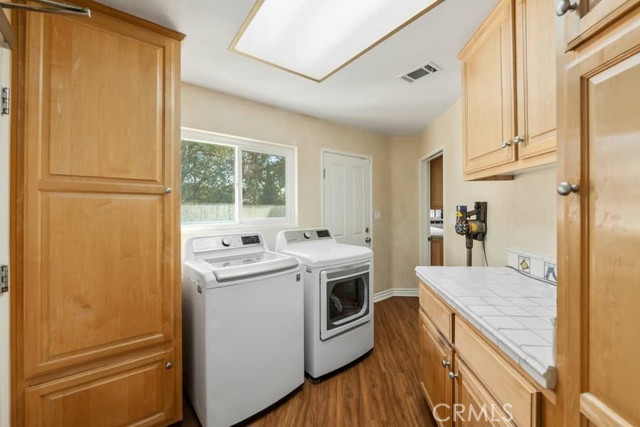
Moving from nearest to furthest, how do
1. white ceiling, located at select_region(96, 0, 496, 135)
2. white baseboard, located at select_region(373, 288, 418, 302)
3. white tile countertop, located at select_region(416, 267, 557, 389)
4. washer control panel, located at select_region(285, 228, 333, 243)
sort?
white tile countertop, located at select_region(416, 267, 557, 389) → white ceiling, located at select_region(96, 0, 496, 135) → washer control panel, located at select_region(285, 228, 333, 243) → white baseboard, located at select_region(373, 288, 418, 302)

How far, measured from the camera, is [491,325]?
0.97 metres

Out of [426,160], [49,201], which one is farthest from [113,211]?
[426,160]

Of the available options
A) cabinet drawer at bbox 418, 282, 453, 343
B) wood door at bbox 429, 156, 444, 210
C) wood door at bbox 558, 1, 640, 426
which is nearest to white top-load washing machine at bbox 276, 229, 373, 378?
cabinet drawer at bbox 418, 282, 453, 343

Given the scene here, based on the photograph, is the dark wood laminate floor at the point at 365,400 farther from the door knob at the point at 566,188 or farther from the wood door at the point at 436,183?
the wood door at the point at 436,183

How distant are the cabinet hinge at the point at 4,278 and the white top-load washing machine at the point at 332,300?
1.52 metres

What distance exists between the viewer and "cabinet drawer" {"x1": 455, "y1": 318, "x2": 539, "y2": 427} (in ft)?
2.65

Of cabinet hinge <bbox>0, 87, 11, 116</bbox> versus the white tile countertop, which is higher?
cabinet hinge <bbox>0, 87, 11, 116</bbox>

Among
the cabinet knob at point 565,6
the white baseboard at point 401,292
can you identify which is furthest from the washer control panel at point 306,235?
the cabinet knob at point 565,6

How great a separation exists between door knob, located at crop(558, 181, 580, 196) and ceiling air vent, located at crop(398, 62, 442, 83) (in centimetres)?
158

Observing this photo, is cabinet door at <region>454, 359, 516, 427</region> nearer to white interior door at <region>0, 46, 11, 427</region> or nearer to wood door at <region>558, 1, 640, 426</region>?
wood door at <region>558, 1, 640, 426</region>

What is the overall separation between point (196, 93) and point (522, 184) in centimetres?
244

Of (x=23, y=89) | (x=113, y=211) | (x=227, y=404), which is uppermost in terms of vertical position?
(x=23, y=89)

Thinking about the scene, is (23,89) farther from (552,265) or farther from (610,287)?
(552,265)

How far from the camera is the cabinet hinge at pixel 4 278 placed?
3.53 feet
